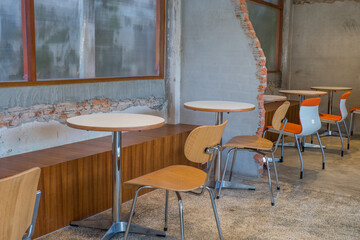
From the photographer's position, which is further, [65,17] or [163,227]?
[65,17]

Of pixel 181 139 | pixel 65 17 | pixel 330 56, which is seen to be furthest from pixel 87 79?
pixel 330 56

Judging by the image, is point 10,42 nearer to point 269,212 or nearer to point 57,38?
point 57,38

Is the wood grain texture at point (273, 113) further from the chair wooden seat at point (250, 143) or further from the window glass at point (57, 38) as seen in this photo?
the window glass at point (57, 38)

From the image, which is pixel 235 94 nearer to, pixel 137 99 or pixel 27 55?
pixel 137 99

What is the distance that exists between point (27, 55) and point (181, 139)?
1910mm

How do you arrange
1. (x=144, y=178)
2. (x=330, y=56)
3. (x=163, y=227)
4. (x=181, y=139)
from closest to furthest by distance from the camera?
(x=144, y=178) → (x=163, y=227) → (x=181, y=139) → (x=330, y=56)

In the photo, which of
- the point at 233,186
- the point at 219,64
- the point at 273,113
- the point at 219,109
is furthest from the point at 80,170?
the point at 273,113

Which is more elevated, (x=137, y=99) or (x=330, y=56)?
(x=330, y=56)

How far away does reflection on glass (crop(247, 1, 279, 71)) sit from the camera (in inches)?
291

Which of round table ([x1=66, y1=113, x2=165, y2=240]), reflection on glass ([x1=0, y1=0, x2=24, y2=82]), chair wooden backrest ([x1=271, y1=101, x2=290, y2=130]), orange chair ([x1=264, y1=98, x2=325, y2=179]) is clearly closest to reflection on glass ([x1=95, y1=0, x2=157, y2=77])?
reflection on glass ([x1=0, y1=0, x2=24, y2=82])

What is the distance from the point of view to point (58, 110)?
385 cm

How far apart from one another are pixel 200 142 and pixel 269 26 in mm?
5722

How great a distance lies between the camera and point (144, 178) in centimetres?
282

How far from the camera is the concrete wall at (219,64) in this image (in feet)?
15.9
